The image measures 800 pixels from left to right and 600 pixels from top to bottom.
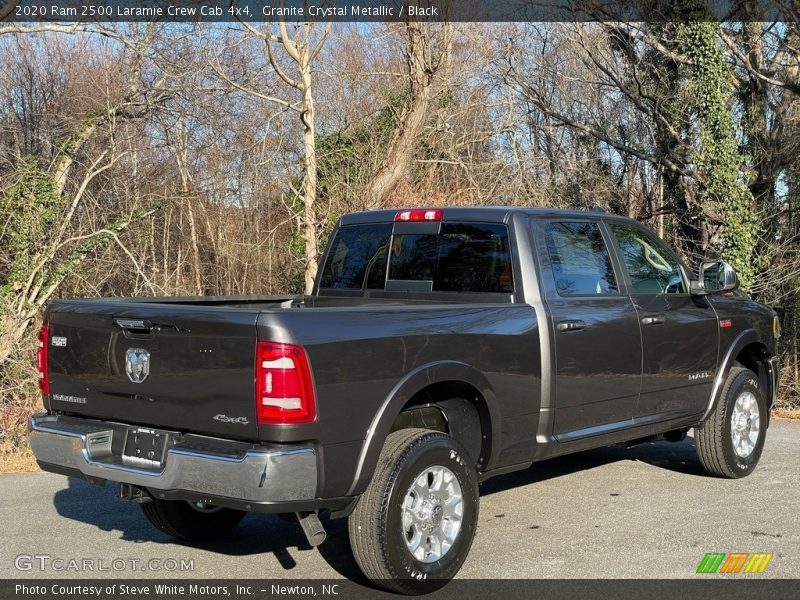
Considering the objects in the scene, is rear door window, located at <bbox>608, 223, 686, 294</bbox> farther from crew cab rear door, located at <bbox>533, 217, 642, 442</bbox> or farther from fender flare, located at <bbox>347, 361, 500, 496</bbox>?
fender flare, located at <bbox>347, 361, 500, 496</bbox>

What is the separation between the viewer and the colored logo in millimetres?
5113

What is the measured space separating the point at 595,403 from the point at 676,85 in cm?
1521

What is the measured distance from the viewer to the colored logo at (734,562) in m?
5.11

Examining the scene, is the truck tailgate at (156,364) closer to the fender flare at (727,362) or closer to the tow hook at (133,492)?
the tow hook at (133,492)

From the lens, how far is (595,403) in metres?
5.91

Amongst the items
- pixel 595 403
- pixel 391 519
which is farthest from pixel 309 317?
pixel 595 403

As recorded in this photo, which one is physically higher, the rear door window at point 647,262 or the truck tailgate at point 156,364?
the rear door window at point 647,262

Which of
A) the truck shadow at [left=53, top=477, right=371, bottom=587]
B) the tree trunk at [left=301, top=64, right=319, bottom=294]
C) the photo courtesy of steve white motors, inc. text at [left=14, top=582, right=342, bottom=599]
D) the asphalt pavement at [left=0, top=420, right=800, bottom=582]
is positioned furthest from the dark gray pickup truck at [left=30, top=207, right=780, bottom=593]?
the tree trunk at [left=301, top=64, right=319, bottom=294]

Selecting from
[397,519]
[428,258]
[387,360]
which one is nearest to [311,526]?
[397,519]

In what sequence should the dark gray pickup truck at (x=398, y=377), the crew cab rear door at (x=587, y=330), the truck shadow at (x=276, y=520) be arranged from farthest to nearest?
1. the crew cab rear door at (x=587, y=330)
2. the truck shadow at (x=276, y=520)
3. the dark gray pickup truck at (x=398, y=377)

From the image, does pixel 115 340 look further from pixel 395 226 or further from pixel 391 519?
pixel 395 226

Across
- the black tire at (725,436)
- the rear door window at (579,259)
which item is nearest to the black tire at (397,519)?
the rear door window at (579,259)

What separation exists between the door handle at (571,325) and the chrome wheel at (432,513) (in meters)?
1.28

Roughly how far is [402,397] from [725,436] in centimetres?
357
